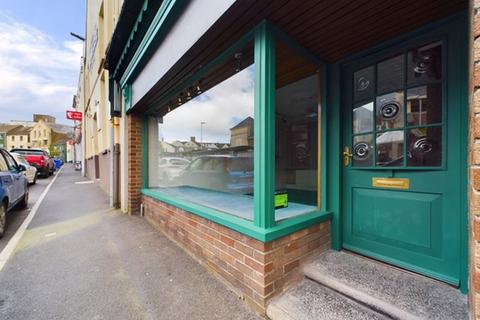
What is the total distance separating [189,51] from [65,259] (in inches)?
118

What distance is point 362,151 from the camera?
2383mm

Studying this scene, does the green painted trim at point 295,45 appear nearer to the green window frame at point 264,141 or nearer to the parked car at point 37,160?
the green window frame at point 264,141

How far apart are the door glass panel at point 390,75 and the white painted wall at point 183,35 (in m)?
1.58

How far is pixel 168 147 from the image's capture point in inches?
207

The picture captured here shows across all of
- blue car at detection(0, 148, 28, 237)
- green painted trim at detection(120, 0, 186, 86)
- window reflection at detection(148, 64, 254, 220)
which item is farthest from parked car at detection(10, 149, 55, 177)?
green painted trim at detection(120, 0, 186, 86)

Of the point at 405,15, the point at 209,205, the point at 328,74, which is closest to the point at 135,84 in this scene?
the point at 209,205

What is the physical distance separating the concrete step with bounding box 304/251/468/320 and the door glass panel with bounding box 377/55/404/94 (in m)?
1.69

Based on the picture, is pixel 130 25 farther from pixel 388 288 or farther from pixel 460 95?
pixel 388 288

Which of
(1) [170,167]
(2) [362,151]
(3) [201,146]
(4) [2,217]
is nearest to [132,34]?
(3) [201,146]

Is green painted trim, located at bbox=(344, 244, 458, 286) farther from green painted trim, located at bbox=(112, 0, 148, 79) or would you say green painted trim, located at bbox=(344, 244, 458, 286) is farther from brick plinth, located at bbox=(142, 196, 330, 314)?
green painted trim, located at bbox=(112, 0, 148, 79)

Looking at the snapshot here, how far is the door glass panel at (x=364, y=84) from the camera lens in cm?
233

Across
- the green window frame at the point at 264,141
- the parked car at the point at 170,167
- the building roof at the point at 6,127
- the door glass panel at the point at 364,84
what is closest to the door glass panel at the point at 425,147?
the door glass panel at the point at 364,84

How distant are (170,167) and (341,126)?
3.83m

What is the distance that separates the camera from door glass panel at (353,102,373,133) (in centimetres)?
234
